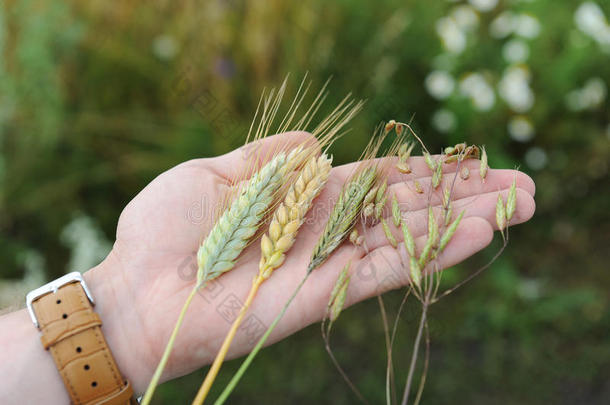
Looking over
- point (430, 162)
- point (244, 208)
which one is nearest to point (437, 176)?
point (430, 162)

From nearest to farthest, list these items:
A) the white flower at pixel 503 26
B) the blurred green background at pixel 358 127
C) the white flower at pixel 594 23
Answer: the blurred green background at pixel 358 127, the white flower at pixel 594 23, the white flower at pixel 503 26

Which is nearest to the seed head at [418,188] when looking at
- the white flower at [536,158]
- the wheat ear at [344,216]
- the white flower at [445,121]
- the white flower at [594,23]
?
the wheat ear at [344,216]

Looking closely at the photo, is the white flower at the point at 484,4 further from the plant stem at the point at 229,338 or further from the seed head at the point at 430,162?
the plant stem at the point at 229,338

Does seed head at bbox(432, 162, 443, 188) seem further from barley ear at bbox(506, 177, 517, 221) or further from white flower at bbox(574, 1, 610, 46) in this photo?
white flower at bbox(574, 1, 610, 46)

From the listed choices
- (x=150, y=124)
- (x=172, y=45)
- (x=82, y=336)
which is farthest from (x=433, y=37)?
(x=82, y=336)

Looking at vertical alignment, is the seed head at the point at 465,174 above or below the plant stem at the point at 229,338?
above

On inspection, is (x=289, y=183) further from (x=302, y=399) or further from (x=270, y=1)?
(x=270, y=1)

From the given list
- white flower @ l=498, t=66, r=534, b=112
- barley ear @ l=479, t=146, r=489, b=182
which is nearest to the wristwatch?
barley ear @ l=479, t=146, r=489, b=182
